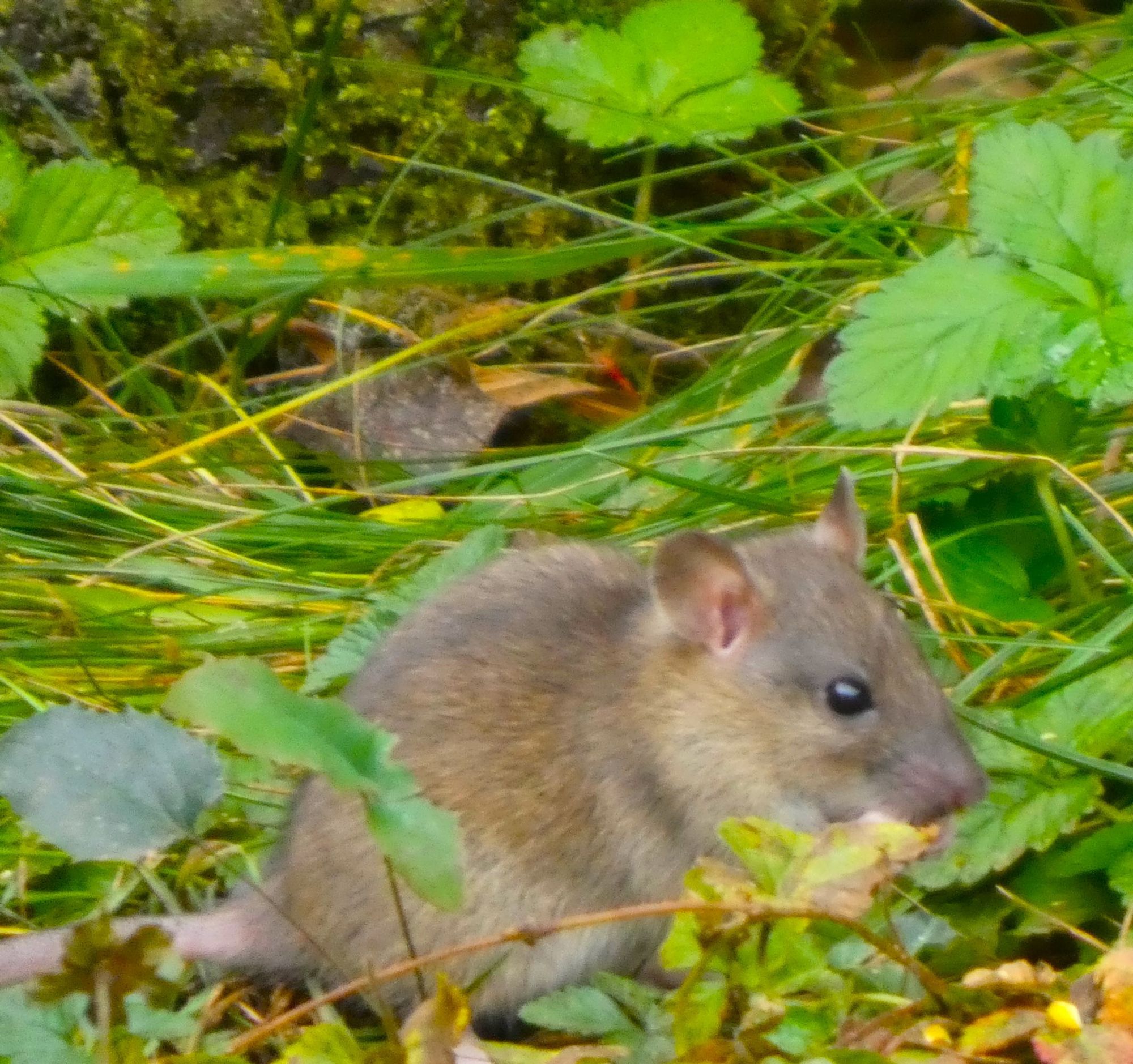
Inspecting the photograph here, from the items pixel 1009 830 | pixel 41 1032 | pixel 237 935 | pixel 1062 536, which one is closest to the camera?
pixel 41 1032

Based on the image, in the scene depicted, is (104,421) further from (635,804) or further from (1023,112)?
(1023,112)

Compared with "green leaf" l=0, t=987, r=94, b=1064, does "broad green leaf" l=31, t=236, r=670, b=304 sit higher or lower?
higher

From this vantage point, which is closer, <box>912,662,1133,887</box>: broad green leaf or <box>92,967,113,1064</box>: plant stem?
<box>92,967,113,1064</box>: plant stem

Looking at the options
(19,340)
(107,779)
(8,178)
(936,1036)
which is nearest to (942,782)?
(936,1036)

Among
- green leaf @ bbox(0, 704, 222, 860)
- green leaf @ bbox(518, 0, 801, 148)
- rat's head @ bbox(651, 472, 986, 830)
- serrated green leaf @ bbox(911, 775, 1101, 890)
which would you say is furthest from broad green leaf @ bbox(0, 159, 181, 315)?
serrated green leaf @ bbox(911, 775, 1101, 890)

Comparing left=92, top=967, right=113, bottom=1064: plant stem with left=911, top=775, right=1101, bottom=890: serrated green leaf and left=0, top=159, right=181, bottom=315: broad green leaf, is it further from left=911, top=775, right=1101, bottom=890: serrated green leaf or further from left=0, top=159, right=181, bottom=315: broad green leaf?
left=0, top=159, right=181, bottom=315: broad green leaf

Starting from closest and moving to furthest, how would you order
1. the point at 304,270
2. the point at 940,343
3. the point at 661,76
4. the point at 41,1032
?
the point at 41,1032
the point at 940,343
the point at 304,270
the point at 661,76

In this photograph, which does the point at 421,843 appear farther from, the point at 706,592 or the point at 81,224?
the point at 81,224
